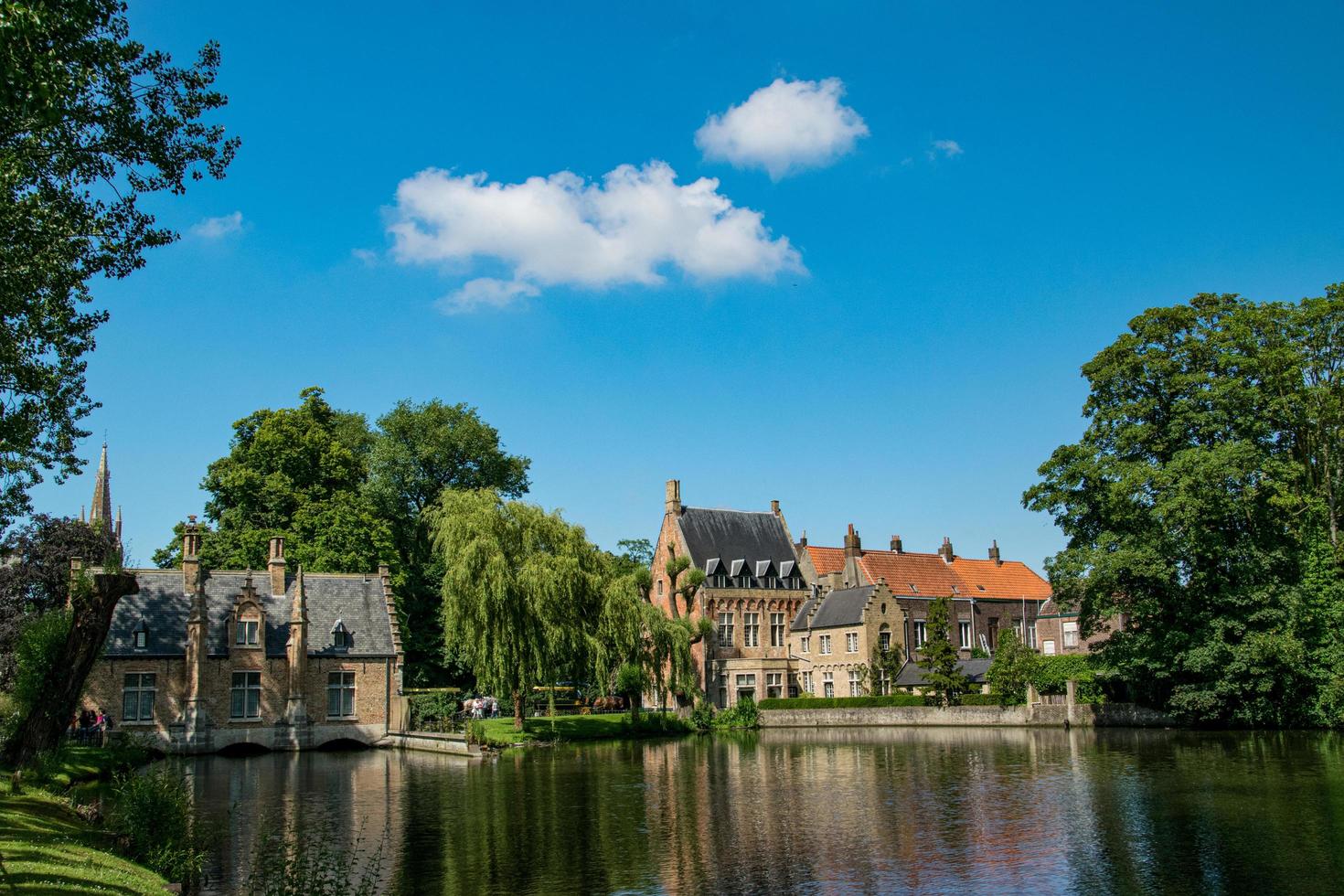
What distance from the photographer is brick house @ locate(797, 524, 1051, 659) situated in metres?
63.9

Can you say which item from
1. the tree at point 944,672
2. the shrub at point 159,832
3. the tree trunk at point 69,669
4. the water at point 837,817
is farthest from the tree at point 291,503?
the shrub at point 159,832

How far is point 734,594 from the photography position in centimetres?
6341

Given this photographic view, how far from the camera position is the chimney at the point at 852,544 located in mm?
65125

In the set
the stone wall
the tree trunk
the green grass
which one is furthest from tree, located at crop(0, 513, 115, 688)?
the stone wall

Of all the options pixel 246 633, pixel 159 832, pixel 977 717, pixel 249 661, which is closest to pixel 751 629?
pixel 977 717

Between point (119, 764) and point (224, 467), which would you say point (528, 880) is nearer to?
point (119, 764)

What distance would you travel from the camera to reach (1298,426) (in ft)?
135

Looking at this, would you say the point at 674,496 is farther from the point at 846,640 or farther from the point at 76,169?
the point at 76,169

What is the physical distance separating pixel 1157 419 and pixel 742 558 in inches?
1101

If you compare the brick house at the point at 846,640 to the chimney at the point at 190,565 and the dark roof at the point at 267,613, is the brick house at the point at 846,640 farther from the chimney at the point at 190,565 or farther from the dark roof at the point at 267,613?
the chimney at the point at 190,565

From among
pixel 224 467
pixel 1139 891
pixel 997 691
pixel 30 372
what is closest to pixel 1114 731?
pixel 997 691

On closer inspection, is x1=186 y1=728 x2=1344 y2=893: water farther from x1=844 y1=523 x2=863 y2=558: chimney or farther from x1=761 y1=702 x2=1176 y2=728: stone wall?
x1=844 y1=523 x2=863 y2=558: chimney

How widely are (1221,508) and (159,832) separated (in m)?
35.2

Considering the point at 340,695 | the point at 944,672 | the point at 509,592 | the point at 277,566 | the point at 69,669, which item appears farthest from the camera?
the point at 944,672
